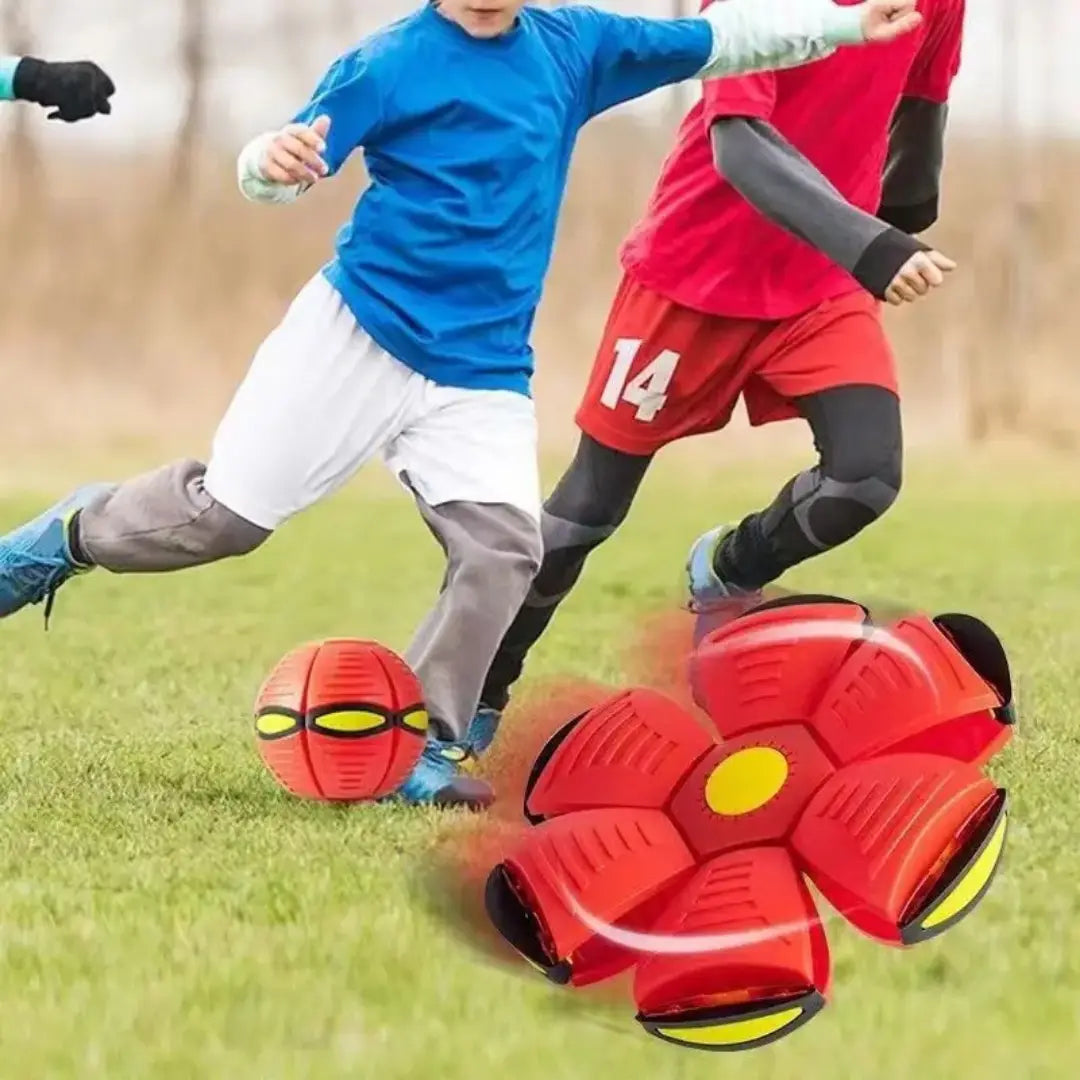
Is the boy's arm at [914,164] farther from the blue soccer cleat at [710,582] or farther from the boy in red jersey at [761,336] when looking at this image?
the blue soccer cleat at [710,582]

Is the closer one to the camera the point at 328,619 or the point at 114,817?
the point at 114,817

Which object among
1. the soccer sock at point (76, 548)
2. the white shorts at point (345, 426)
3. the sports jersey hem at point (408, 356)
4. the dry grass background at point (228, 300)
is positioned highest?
the sports jersey hem at point (408, 356)

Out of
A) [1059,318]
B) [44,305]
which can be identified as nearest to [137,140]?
[44,305]

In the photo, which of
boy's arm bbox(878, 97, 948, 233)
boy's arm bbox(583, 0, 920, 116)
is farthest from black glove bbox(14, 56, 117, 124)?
boy's arm bbox(878, 97, 948, 233)

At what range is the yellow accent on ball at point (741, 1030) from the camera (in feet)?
3.88

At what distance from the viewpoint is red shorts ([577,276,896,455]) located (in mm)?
2238

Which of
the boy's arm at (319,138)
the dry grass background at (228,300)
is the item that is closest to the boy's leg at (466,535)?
the boy's arm at (319,138)

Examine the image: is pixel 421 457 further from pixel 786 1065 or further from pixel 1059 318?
pixel 1059 318

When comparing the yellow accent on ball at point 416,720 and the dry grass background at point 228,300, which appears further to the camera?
the dry grass background at point 228,300

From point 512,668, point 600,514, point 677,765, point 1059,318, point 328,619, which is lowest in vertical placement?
point 1059,318

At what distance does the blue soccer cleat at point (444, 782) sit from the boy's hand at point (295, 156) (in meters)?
0.60

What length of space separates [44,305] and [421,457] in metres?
5.43

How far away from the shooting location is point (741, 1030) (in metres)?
1.18

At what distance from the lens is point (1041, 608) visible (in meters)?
3.65
